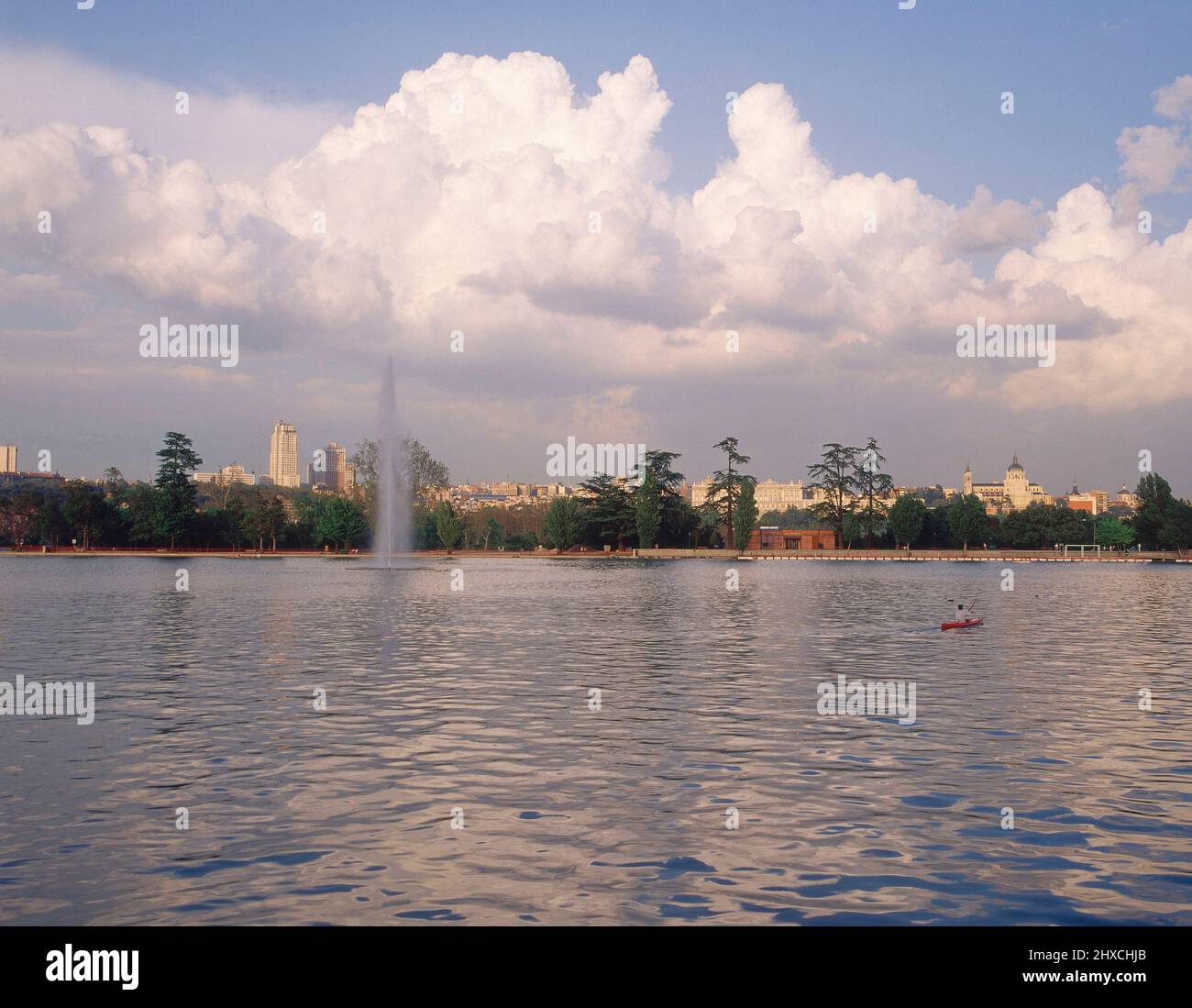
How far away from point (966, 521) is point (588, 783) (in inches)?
5197

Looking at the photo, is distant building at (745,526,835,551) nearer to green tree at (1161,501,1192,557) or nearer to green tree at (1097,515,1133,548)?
green tree at (1097,515,1133,548)

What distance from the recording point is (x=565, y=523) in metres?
123

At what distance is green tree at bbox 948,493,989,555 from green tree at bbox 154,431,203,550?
305 ft

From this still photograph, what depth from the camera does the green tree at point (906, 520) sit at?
13388 centimetres

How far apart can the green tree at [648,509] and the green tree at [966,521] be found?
4126cm

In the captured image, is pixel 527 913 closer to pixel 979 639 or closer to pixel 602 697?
pixel 602 697

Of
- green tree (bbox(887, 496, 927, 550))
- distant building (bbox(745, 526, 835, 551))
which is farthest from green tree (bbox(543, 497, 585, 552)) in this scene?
green tree (bbox(887, 496, 927, 550))

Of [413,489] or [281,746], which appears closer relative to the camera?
[281,746]

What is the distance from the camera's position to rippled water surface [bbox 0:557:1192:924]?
969 centimetres

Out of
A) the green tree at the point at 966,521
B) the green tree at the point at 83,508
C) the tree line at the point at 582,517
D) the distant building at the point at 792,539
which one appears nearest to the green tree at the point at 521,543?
the tree line at the point at 582,517

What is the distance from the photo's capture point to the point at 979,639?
34312 mm

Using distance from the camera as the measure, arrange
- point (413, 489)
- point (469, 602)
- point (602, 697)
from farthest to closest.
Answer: point (413, 489), point (469, 602), point (602, 697)

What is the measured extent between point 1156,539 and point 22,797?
15045cm
